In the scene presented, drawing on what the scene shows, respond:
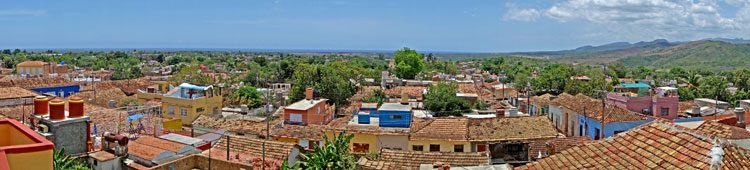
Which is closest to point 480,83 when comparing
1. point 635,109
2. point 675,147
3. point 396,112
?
point 635,109

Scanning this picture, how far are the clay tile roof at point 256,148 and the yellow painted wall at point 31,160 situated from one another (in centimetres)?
1371

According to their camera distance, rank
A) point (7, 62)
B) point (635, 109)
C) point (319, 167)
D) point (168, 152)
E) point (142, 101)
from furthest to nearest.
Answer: point (7, 62) < point (142, 101) < point (635, 109) < point (319, 167) < point (168, 152)

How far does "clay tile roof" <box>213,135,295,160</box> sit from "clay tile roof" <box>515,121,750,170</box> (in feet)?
38.5

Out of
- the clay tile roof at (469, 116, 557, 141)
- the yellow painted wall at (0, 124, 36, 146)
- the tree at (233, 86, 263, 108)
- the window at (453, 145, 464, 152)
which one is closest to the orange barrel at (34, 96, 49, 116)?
the yellow painted wall at (0, 124, 36, 146)

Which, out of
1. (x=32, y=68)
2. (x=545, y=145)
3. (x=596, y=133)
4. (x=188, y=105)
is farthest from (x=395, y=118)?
(x=32, y=68)

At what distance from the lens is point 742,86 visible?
252ft

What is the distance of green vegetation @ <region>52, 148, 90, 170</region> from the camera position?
12348 mm

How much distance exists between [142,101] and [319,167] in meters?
26.9

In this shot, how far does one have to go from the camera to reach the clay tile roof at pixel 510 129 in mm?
25250

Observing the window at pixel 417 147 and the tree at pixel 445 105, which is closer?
the window at pixel 417 147

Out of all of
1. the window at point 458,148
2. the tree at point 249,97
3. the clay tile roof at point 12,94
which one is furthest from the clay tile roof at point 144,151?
the tree at point 249,97

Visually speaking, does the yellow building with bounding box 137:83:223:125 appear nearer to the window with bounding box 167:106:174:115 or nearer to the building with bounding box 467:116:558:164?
the window with bounding box 167:106:174:115

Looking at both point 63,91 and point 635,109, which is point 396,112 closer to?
point 635,109

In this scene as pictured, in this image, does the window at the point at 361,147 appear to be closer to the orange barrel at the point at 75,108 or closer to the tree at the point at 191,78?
the orange barrel at the point at 75,108
